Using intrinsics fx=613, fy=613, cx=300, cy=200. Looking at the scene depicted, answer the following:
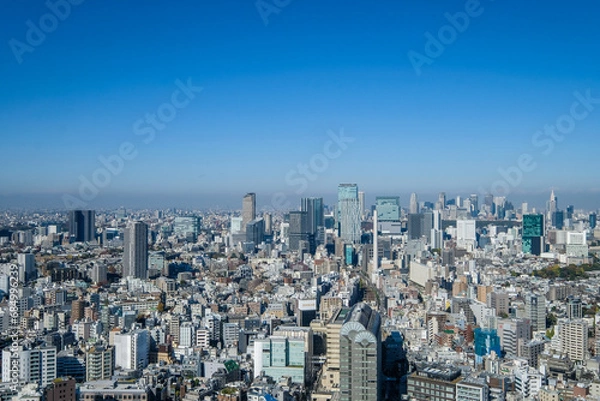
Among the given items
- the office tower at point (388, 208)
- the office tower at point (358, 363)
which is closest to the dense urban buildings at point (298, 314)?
the office tower at point (358, 363)

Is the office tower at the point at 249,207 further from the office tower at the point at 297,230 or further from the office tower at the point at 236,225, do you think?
the office tower at the point at 297,230

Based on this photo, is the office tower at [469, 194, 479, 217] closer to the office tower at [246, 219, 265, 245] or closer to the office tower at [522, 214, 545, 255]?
the office tower at [522, 214, 545, 255]

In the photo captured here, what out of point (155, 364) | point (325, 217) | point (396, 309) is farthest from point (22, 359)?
point (325, 217)

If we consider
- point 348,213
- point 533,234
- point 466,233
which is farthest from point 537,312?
point 348,213

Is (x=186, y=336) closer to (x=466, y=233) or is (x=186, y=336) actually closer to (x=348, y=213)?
(x=348, y=213)

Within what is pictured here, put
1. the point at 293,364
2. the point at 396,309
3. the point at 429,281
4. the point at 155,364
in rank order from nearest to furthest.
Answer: the point at 293,364, the point at 155,364, the point at 396,309, the point at 429,281

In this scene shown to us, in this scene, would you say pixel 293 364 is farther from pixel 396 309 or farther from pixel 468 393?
pixel 396 309
